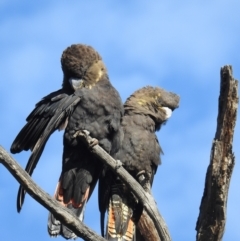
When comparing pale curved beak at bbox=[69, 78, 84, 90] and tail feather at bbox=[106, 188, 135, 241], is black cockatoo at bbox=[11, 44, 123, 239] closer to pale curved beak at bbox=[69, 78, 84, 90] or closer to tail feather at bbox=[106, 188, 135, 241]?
pale curved beak at bbox=[69, 78, 84, 90]

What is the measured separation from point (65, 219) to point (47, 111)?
1.91 metres

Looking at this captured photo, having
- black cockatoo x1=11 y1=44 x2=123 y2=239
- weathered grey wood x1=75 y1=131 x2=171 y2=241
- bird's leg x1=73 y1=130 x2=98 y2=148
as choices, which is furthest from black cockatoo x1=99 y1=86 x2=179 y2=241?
weathered grey wood x1=75 y1=131 x2=171 y2=241

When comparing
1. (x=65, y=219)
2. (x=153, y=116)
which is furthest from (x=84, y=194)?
(x=65, y=219)

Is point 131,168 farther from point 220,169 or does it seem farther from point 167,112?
point 220,169

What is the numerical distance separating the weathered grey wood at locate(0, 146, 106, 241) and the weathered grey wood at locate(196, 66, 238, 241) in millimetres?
708

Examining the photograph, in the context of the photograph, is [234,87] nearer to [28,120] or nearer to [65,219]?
[65,219]

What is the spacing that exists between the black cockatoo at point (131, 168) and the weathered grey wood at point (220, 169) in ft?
5.90

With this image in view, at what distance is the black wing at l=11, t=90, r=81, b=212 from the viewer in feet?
19.1

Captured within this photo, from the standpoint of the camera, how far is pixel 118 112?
620 cm

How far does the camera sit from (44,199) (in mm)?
4219

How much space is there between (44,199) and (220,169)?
3.73ft

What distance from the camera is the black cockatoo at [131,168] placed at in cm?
623

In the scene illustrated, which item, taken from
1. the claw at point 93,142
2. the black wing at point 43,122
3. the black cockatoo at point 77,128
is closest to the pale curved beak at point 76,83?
the black cockatoo at point 77,128

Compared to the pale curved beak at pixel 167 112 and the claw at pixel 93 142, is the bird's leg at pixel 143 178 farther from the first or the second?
the claw at pixel 93 142
